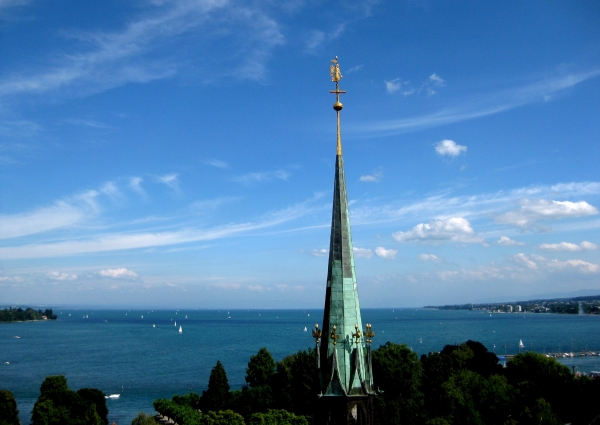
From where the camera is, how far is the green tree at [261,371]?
69375 millimetres

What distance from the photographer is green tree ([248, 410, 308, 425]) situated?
4806cm

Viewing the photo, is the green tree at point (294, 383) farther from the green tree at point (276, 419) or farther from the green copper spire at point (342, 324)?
the green copper spire at point (342, 324)

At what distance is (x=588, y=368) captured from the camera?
368ft

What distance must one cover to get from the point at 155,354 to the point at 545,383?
115 m

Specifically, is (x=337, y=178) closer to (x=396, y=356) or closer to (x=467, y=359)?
(x=396, y=356)

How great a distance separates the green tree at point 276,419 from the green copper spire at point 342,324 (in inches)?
1492

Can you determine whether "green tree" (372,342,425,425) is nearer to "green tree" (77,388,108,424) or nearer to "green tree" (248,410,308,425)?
"green tree" (248,410,308,425)

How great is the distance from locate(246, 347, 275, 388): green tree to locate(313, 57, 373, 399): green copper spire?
193 ft

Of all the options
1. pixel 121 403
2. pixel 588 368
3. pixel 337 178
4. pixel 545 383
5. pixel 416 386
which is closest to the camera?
pixel 337 178

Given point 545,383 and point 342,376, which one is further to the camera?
point 545,383

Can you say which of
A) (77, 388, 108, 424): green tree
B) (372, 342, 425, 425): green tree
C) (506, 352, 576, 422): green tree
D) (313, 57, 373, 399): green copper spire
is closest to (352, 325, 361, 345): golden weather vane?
(313, 57, 373, 399): green copper spire

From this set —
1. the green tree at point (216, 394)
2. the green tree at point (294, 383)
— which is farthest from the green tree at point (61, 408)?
the green tree at point (294, 383)

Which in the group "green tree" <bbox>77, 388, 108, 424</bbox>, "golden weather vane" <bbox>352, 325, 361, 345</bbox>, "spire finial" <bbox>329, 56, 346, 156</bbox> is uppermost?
"spire finial" <bbox>329, 56, 346, 156</bbox>

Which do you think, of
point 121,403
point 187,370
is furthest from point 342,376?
point 187,370
